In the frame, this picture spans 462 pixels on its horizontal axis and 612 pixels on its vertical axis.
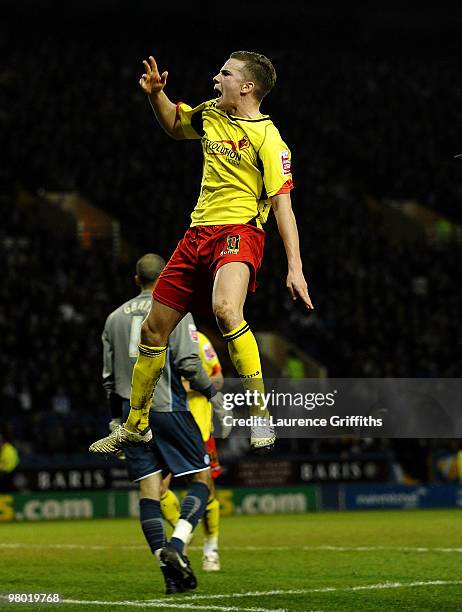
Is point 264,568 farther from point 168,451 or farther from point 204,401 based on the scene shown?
Result: point 168,451

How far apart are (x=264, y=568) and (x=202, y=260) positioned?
413 cm

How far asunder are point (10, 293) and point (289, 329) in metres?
6.90

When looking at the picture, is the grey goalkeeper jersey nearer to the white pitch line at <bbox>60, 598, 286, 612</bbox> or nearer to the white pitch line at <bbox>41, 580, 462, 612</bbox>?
the white pitch line at <bbox>41, 580, 462, 612</bbox>

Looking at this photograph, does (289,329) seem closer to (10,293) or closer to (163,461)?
(10,293)

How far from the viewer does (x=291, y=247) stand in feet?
21.2

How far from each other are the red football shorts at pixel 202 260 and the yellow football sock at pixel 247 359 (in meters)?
0.31

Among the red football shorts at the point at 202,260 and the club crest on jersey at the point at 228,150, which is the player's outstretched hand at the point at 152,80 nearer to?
the club crest on jersey at the point at 228,150

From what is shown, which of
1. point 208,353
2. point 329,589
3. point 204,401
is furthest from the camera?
point 208,353

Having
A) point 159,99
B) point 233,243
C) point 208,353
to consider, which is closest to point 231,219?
point 233,243

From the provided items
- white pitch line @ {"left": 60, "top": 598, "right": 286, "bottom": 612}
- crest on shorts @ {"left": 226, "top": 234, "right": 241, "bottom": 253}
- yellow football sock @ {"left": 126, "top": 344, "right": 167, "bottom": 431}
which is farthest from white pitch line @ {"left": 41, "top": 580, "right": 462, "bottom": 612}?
crest on shorts @ {"left": 226, "top": 234, "right": 241, "bottom": 253}

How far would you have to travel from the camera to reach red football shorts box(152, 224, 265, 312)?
6629 mm

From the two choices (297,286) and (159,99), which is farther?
(159,99)

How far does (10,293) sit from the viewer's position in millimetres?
25375

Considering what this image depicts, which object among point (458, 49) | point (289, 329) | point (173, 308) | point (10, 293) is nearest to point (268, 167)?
point (173, 308)
